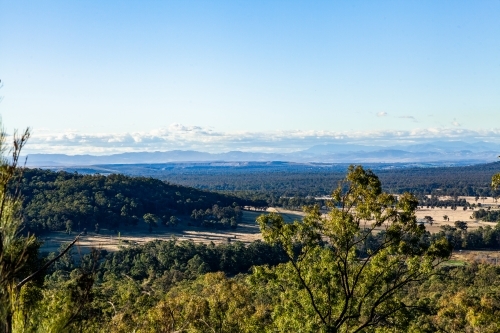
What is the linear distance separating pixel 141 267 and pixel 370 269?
164ft

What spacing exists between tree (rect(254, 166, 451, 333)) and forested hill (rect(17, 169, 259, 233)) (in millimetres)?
74718

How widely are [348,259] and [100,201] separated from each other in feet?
314

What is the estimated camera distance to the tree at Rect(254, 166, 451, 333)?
13039 mm

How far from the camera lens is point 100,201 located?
103 metres

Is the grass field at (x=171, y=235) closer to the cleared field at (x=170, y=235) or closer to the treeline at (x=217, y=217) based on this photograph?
the cleared field at (x=170, y=235)

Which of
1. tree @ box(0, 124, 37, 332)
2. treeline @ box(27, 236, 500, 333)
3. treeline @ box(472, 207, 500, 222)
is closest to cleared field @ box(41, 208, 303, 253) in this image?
treeline @ box(27, 236, 500, 333)

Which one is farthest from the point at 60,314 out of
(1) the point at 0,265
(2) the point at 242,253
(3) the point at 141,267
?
(2) the point at 242,253

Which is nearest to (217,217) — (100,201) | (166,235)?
(166,235)

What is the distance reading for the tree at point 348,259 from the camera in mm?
13039

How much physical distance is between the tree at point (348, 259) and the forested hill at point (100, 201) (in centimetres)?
7472

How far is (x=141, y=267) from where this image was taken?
5966 cm

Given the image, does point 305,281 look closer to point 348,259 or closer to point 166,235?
point 348,259

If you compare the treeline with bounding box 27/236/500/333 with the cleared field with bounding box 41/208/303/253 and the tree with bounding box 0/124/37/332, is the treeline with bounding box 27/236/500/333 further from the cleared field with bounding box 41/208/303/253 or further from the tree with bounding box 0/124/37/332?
the cleared field with bounding box 41/208/303/253

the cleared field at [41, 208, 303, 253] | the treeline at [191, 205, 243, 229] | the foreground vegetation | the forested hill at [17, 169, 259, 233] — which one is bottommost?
the cleared field at [41, 208, 303, 253]
